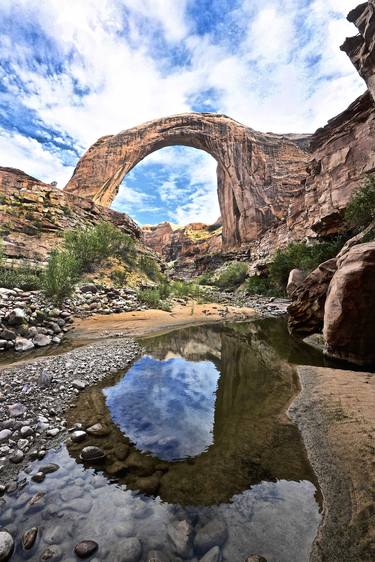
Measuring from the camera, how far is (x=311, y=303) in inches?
311

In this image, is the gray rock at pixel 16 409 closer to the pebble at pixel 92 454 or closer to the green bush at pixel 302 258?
the pebble at pixel 92 454

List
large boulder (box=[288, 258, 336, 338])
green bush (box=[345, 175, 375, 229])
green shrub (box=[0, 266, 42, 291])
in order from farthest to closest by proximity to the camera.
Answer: green bush (box=[345, 175, 375, 229]), green shrub (box=[0, 266, 42, 291]), large boulder (box=[288, 258, 336, 338])

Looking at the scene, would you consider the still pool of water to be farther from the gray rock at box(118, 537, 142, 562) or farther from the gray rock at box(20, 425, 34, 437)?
the gray rock at box(20, 425, 34, 437)

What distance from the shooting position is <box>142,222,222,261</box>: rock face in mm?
73125

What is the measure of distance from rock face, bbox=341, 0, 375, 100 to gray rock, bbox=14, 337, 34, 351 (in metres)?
18.2

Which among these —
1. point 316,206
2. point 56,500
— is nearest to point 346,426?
point 56,500

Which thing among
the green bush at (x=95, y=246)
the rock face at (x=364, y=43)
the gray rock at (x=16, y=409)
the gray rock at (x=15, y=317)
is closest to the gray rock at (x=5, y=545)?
the gray rock at (x=16, y=409)

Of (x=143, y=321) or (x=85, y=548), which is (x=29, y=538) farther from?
(x=143, y=321)

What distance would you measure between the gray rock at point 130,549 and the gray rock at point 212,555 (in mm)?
410

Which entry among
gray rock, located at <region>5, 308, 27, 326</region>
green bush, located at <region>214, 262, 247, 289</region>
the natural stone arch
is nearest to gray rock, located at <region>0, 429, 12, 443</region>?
gray rock, located at <region>5, 308, 27, 326</region>

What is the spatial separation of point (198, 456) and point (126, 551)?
3.78 ft

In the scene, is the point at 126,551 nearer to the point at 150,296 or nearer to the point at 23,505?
the point at 23,505

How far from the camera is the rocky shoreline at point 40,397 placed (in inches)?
104

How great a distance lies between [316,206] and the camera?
24.1m
